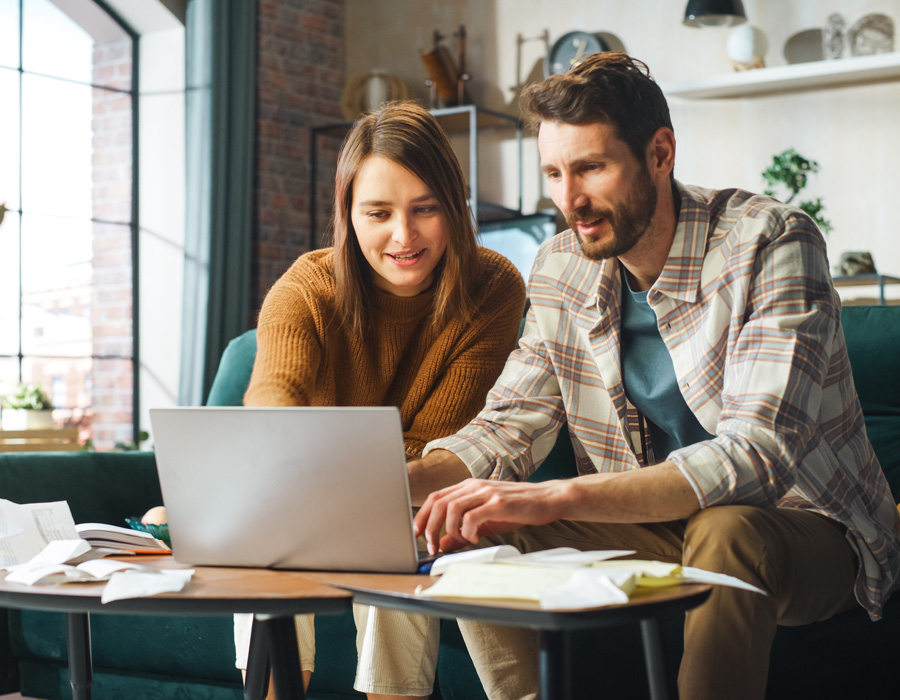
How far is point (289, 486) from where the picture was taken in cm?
114

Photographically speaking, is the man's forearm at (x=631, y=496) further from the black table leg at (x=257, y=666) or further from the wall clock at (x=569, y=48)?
the wall clock at (x=569, y=48)

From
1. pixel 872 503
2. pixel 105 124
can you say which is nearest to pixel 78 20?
pixel 105 124

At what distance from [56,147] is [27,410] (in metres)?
1.34

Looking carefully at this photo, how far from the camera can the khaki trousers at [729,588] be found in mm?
1160

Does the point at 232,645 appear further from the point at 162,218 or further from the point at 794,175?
the point at 794,175

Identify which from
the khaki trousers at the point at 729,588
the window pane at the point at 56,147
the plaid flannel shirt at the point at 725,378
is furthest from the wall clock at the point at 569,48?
the khaki trousers at the point at 729,588

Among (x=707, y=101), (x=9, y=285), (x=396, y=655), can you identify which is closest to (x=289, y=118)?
(x=9, y=285)

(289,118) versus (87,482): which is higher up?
(289,118)

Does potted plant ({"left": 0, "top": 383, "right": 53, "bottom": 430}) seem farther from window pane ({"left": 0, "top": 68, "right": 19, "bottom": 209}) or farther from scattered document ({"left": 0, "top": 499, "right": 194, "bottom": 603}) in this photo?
scattered document ({"left": 0, "top": 499, "right": 194, "bottom": 603})

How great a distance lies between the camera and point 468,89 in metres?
5.17

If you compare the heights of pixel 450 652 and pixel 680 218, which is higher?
pixel 680 218

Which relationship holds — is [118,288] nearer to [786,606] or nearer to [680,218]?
[680,218]

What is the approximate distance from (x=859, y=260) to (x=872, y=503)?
283 centimetres

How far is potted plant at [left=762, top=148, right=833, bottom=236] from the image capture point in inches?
168
